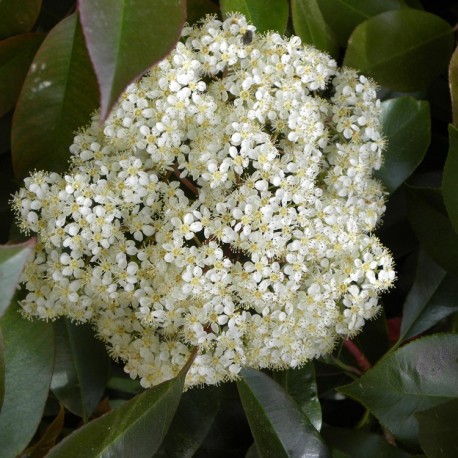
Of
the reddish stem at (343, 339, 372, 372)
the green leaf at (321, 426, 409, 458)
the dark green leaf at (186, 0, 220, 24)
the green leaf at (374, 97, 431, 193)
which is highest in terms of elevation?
the dark green leaf at (186, 0, 220, 24)

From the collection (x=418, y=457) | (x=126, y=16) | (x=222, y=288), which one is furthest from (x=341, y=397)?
(x=126, y=16)

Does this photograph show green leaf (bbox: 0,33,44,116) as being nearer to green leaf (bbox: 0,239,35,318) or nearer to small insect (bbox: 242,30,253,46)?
small insect (bbox: 242,30,253,46)

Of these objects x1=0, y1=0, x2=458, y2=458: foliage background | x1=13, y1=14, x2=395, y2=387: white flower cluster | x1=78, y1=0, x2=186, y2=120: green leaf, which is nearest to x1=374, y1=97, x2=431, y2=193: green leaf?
x1=0, y1=0, x2=458, y2=458: foliage background

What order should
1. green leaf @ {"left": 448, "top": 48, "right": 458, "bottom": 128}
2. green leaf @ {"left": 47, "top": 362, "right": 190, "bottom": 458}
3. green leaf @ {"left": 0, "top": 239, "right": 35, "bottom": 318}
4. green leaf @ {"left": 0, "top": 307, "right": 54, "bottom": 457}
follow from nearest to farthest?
green leaf @ {"left": 0, "top": 239, "right": 35, "bottom": 318} → green leaf @ {"left": 47, "top": 362, "right": 190, "bottom": 458} → green leaf @ {"left": 0, "top": 307, "right": 54, "bottom": 457} → green leaf @ {"left": 448, "top": 48, "right": 458, "bottom": 128}

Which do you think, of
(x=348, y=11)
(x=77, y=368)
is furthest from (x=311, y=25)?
(x=77, y=368)

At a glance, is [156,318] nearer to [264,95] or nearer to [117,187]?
[117,187]
